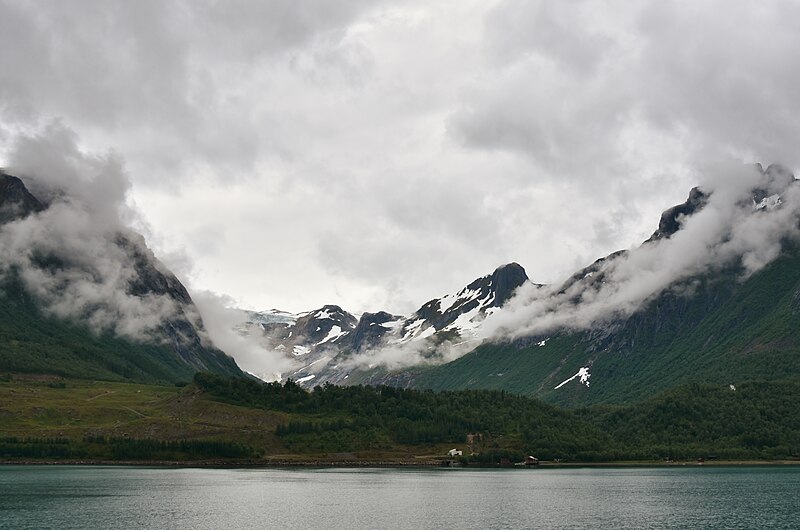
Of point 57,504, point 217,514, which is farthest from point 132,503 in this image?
point 217,514

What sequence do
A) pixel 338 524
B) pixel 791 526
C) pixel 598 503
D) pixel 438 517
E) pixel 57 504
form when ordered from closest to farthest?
pixel 791 526 → pixel 338 524 → pixel 438 517 → pixel 57 504 → pixel 598 503

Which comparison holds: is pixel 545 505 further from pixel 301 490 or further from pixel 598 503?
pixel 301 490

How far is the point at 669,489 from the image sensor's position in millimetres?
191750

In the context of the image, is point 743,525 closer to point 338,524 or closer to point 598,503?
point 598,503

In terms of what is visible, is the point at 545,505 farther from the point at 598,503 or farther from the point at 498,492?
the point at 498,492

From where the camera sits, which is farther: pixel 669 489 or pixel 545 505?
pixel 669 489

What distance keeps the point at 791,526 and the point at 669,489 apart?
74.4 meters

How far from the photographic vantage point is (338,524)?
127 metres

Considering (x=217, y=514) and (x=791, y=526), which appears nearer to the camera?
(x=791, y=526)

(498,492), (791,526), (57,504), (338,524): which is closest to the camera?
(791,526)

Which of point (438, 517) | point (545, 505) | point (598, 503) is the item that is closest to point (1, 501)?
point (438, 517)

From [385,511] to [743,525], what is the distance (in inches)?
2370

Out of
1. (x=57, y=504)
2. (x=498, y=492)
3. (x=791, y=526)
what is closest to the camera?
(x=791, y=526)

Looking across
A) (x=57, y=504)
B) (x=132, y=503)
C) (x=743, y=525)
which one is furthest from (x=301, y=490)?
(x=743, y=525)
